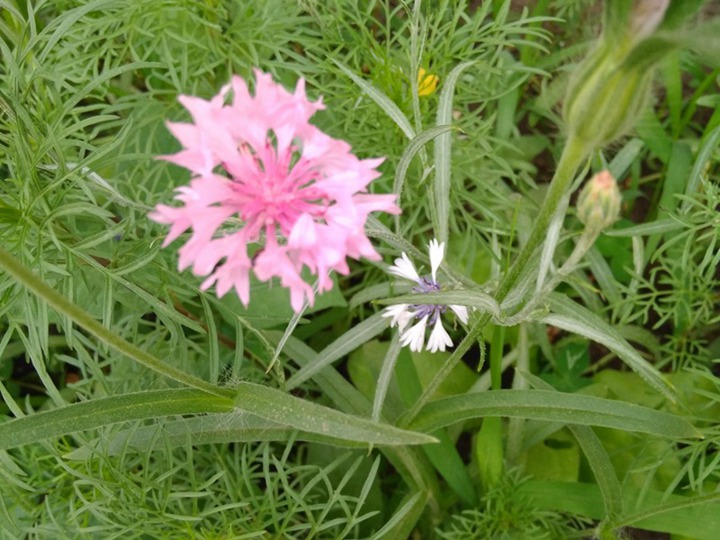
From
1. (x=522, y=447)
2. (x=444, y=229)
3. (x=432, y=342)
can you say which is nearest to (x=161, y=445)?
(x=432, y=342)

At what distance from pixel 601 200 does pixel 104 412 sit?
0.65 meters

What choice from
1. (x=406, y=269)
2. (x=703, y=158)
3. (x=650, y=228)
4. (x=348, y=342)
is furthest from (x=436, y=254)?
(x=703, y=158)

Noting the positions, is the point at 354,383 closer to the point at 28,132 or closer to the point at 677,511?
the point at 677,511

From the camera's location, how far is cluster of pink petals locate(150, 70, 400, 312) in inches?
25.5

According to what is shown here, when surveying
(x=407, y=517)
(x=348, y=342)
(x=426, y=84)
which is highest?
(x=426, y=84)

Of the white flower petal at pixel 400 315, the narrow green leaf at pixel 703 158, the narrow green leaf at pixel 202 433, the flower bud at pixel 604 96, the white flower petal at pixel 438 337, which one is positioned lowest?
the narrow green leaf at pixel 202 433

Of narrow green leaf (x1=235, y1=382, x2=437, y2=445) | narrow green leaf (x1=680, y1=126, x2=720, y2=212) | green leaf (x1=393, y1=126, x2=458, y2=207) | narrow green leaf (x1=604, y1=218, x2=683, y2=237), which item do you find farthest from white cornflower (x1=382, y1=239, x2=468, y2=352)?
narrow green leaf (x1=680, y1=126, x2=720, y2=212)

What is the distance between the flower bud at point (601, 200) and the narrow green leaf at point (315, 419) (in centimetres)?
29

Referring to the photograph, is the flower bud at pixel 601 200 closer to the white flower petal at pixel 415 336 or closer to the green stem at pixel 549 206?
the green stem at pixel 549 206

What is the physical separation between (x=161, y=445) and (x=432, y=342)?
0.48m

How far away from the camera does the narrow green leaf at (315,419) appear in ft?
2.62

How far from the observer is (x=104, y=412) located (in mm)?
905

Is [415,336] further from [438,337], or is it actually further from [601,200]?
[601,200]

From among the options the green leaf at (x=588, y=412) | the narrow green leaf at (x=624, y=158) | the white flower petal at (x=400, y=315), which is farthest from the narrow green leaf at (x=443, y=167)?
the narrow green leaf at (x=624, y=158)
